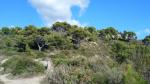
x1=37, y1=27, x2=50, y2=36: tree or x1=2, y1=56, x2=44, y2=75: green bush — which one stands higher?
x1=37, y1=27, x2=50, y2=36: tree

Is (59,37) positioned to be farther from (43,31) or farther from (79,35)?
(43,31)

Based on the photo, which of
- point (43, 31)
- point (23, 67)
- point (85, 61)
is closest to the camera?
point (85, 61)

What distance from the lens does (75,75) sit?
19.0 meters

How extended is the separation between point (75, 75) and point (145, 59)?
369 centimetres

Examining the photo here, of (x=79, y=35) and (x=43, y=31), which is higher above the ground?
(x=43, y=31)

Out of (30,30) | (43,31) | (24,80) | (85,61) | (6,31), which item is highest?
(6,31)

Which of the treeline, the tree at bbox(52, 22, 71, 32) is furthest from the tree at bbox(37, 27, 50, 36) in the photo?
the tree at bbox(52, 22, 71, 32)

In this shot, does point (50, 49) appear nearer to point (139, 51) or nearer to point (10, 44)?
point (10, 44)

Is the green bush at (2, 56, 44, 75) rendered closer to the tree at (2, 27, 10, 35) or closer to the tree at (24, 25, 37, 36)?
the tree at (24, 25, 37, 36)

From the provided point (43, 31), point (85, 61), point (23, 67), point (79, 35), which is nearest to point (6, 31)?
point (43, 31)

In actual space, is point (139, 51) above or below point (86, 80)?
above

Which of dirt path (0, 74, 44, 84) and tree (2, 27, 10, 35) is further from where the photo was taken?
tree (2, 27, 10, 35)

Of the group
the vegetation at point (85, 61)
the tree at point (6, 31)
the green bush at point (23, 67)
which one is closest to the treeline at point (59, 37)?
the vegetation at point (85, 61)

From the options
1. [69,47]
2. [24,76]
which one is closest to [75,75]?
[24,76]
